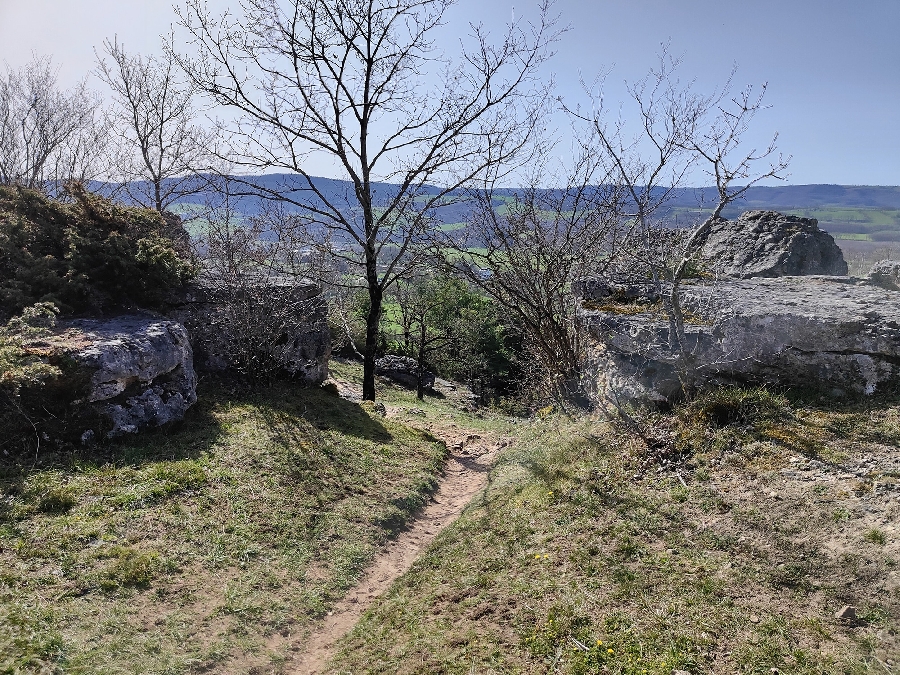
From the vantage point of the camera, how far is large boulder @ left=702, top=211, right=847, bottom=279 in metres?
13.6

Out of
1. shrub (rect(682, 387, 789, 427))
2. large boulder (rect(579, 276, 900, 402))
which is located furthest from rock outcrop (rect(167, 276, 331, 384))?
shrub (rect(682, 387, 789, 427))

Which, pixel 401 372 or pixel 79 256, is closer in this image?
pixel 79 256

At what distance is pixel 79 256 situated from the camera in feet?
30.7

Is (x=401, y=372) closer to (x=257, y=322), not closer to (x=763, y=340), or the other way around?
(x=257, y=322)

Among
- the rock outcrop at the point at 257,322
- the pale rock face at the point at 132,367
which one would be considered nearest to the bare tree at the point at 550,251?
the rock outcrop at the point at 257,322

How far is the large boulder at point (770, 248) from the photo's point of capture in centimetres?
1364

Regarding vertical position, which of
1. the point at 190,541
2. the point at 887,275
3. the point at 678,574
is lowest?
the point at 190,541

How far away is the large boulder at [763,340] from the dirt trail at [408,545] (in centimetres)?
326

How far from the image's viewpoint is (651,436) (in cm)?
699

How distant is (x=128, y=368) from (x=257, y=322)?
11.4 feet

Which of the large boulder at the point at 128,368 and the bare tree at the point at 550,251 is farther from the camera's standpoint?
the bare tree at the point at 550,251

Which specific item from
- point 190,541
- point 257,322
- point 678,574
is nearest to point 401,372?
point 257,322

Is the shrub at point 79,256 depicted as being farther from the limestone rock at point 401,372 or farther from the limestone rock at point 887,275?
the limestone rock at point 401,372

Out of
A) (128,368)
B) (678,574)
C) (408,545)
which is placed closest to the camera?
(678,574)
